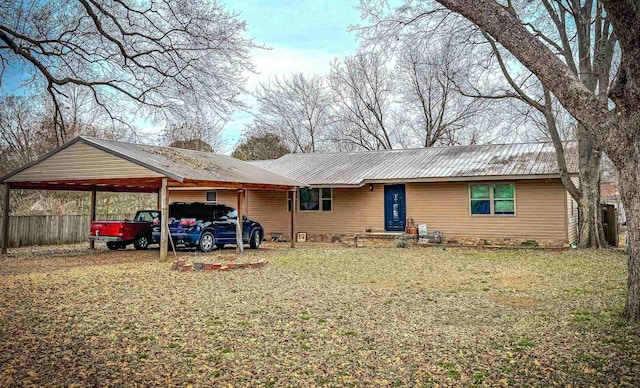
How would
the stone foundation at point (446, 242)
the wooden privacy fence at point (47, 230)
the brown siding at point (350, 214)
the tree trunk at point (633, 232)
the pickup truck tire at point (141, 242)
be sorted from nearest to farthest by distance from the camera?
the tree trunk at point (633, 232), the stone foundation at point (446, 242), the pickup truck tire at point (141, 242), the wooden privacy fence at point (47, 230), the brown siding at point (350, 214)

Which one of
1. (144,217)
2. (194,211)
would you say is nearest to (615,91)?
(194,211)

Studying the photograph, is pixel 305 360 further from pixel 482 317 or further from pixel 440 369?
pixel 482 317

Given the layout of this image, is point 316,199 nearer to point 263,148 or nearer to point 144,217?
point 144,217

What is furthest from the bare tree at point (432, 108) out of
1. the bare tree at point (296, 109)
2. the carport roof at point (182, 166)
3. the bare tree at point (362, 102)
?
the carport roof at point (182, 166)

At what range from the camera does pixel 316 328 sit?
18.3 feet

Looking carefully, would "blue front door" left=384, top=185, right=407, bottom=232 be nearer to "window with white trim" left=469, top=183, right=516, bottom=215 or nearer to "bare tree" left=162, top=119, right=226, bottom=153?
"window with white trim" left=469, top=183, right=516, bottom=215

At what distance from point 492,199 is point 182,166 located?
10.7 metres

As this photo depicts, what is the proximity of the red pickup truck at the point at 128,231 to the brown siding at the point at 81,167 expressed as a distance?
87.5 inches

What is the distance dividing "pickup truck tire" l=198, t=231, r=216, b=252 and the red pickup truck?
4.55 ft

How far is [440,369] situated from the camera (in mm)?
4195

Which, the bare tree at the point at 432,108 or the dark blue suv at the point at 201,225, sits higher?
the bare tree at the point at 432,108

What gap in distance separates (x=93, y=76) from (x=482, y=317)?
332 inches

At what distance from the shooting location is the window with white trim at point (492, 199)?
16.1 m

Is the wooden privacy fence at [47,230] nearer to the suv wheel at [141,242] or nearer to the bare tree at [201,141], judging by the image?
the suv wheel at [141,242]
